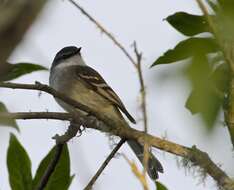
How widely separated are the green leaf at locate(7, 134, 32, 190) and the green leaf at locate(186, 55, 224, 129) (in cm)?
216

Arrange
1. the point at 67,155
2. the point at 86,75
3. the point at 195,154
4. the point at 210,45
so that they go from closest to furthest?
the point at 210,45 < the point at 195,154 < the point at 67,155 < the point at 86,75

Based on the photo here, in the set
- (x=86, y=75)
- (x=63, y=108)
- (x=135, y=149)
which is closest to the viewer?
(x=135, y=149)

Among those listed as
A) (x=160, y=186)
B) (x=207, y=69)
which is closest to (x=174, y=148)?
(x=160, y=186)

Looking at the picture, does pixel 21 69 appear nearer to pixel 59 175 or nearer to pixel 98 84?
pixel 59 175

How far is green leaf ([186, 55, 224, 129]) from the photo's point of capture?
1547 millimetres

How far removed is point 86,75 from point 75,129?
3.58 m

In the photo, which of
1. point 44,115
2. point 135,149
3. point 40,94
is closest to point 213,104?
point 44,115

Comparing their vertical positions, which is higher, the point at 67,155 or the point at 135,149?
the point at 67,155

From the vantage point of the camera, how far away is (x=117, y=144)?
149 inches

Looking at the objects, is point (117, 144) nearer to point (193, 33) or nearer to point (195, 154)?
point (195, 154)

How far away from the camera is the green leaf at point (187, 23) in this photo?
2.78 metres

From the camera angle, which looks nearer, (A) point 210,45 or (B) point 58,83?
(A) point 210,45

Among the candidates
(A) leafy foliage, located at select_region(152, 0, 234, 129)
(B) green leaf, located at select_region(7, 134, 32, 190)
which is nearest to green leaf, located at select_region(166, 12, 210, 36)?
(A) leafy foliage, located at select_region(152, 0, 234, 129)

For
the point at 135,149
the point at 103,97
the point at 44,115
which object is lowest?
the point at 135,149
